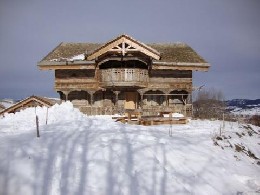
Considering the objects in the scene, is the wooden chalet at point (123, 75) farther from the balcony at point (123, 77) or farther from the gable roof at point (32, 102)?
the gable roof at point (32, 102)

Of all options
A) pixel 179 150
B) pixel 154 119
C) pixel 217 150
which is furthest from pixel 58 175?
pixel 154 119

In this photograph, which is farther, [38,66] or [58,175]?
[38,66]

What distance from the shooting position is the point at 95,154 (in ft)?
33.5

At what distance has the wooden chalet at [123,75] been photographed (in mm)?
27438

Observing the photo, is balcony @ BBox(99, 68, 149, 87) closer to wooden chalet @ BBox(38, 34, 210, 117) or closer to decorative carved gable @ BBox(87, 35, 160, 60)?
wooden chalet @ BBox(38, 34, 210, 117)

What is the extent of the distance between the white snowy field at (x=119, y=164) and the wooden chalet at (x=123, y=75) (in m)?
13.9

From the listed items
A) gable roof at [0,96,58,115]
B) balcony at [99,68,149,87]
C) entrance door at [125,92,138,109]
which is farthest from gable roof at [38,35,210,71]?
gable roof at [0,96,58,115]

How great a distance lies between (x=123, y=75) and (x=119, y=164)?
59.7ft

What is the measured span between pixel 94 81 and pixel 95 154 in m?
19.3

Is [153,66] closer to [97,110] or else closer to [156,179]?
[97,110]

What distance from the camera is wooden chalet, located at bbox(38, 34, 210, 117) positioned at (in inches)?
1080

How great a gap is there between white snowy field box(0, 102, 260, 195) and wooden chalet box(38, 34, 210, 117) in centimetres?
1394

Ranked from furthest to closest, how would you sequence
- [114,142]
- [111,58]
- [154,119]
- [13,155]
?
[111,58]
[154,119]
[114,142]
[13,155]

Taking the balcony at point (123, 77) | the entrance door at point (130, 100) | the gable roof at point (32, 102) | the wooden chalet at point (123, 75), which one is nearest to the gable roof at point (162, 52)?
the wooden chalet at point (123, 75)
